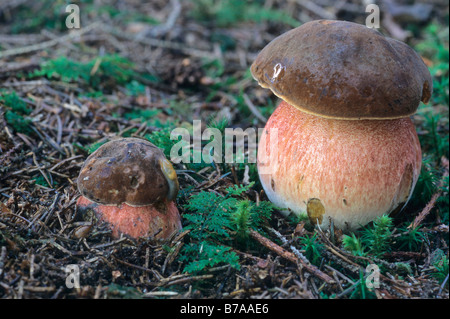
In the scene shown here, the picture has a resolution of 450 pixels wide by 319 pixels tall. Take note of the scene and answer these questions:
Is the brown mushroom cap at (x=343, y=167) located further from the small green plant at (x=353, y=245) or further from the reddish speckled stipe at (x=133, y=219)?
the reddish speckled stipe at (x=133, y=219)

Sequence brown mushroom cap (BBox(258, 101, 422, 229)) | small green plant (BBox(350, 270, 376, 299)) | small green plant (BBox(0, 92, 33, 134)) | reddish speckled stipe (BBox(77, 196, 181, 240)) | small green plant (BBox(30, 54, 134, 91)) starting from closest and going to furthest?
small green plant (BBox(350, 270, 376, 299)), reddish speckled stipe (BBox(77, 196, 181, 240)), brown mushroom cap (BBox(258, 101, 422, 229)), small green plant (BBox(0, 92, 33, 134)), small green plant (BBox(30, 54, 134, 91))

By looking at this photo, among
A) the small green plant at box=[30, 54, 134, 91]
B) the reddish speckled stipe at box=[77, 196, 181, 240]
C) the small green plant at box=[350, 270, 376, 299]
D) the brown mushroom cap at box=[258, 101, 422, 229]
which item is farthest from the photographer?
the small green plant at box=[30, 54, 134, 91]

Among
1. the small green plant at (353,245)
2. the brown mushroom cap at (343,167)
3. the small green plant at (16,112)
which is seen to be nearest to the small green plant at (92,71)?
the small green plant at (16,112)

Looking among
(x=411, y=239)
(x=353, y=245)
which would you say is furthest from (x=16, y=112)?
(x=411, y=239)

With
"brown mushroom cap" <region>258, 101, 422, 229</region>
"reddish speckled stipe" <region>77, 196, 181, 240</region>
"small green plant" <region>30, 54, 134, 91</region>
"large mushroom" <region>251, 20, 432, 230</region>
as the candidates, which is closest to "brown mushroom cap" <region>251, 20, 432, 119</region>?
"large mushroom" <region>251, 20, 432, 230</region>

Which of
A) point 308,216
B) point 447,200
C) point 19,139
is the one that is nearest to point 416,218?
point 447,200

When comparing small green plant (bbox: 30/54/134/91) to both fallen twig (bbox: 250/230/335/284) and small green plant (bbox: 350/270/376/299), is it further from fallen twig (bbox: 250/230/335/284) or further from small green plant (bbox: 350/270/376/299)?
small green plant (bbox: 350/270/376/299)
